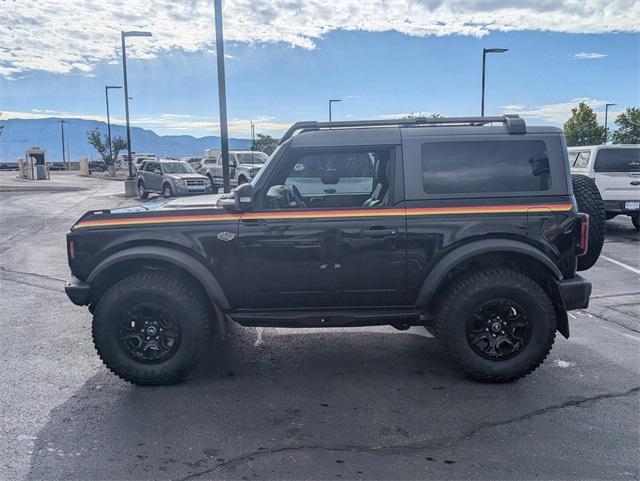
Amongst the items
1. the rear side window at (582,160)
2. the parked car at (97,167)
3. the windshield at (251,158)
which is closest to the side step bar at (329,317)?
the rear side window at (582,160)

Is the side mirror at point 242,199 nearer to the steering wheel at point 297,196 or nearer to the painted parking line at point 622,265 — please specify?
the steering wheel at point 297,196

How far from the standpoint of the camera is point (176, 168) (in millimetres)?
23688

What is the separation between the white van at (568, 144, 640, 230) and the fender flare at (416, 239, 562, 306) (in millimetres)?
9088

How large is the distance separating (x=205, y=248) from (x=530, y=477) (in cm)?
276

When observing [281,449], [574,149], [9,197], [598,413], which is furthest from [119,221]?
[9,197]

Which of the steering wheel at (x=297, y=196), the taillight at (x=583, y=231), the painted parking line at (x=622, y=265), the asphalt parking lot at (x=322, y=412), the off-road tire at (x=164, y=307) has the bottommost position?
the asphalt parking lot at (x=322, y=412)

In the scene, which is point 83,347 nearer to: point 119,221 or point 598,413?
point 119,221

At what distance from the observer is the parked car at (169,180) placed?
2225 cm

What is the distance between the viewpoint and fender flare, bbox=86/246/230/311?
4.29 m

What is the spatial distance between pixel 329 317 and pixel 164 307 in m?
1.32

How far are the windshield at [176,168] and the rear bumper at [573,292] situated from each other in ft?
68.3

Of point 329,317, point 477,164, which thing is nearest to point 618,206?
point 477,164

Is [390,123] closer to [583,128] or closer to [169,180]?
[169,180]

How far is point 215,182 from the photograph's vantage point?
2591 cm
